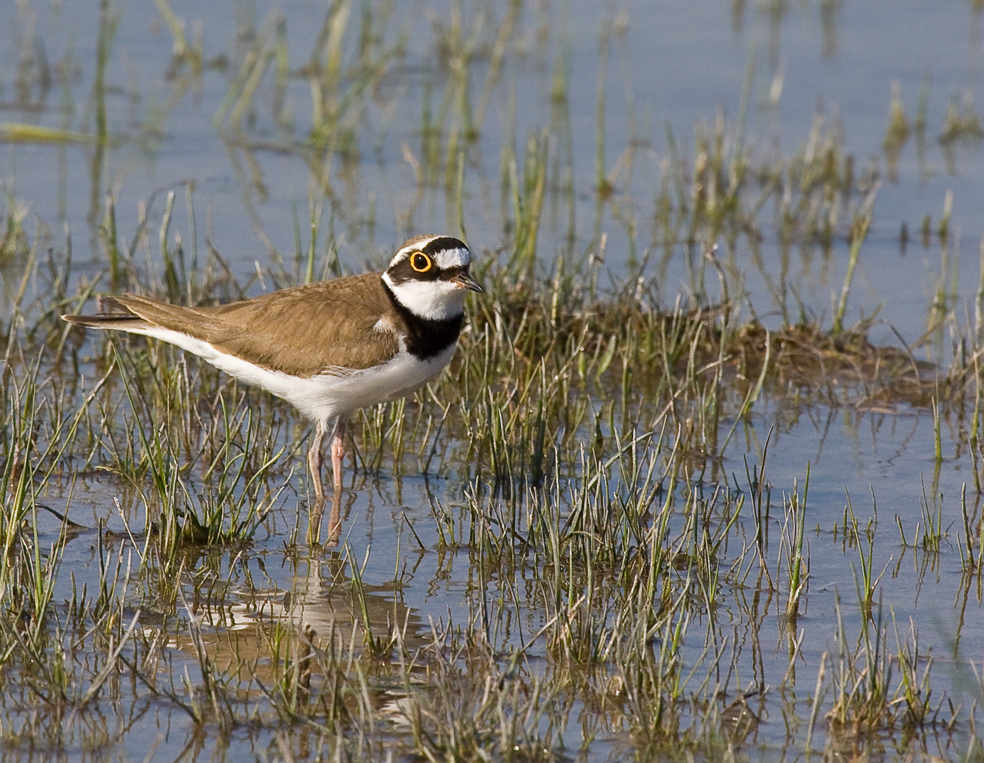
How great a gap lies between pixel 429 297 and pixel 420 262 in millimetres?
173

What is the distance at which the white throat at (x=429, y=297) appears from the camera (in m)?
6.88

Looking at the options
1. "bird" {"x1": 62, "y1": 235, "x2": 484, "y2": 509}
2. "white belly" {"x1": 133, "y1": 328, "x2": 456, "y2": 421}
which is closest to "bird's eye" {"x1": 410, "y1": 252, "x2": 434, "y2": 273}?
"bird" {"x1": 62, "y1": 235, "x2": 484, "y2": 509}

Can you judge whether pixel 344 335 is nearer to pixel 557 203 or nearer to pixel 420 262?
pixel 420 262

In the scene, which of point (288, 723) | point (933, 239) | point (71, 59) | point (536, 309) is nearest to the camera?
point (288, 723)

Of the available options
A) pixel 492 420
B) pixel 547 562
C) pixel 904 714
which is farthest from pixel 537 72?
pixel 904 714

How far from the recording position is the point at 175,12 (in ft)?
51.6

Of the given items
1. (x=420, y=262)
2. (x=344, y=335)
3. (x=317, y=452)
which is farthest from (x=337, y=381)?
(x=420, y=262)

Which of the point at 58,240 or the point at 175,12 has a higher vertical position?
the point at 175,12

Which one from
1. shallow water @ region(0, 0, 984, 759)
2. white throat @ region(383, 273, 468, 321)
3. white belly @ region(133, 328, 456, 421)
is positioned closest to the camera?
shallow water @ region(0, 0, 984, 759)

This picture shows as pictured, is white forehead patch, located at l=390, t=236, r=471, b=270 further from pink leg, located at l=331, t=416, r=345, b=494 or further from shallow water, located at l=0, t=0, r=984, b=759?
shallow water, located at l=0, t=0, r=984, b=759

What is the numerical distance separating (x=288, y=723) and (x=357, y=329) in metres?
2.50

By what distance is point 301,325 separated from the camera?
6918mm

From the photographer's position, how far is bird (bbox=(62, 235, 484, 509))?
6.78m

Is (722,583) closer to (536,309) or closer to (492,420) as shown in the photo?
(492,420)
